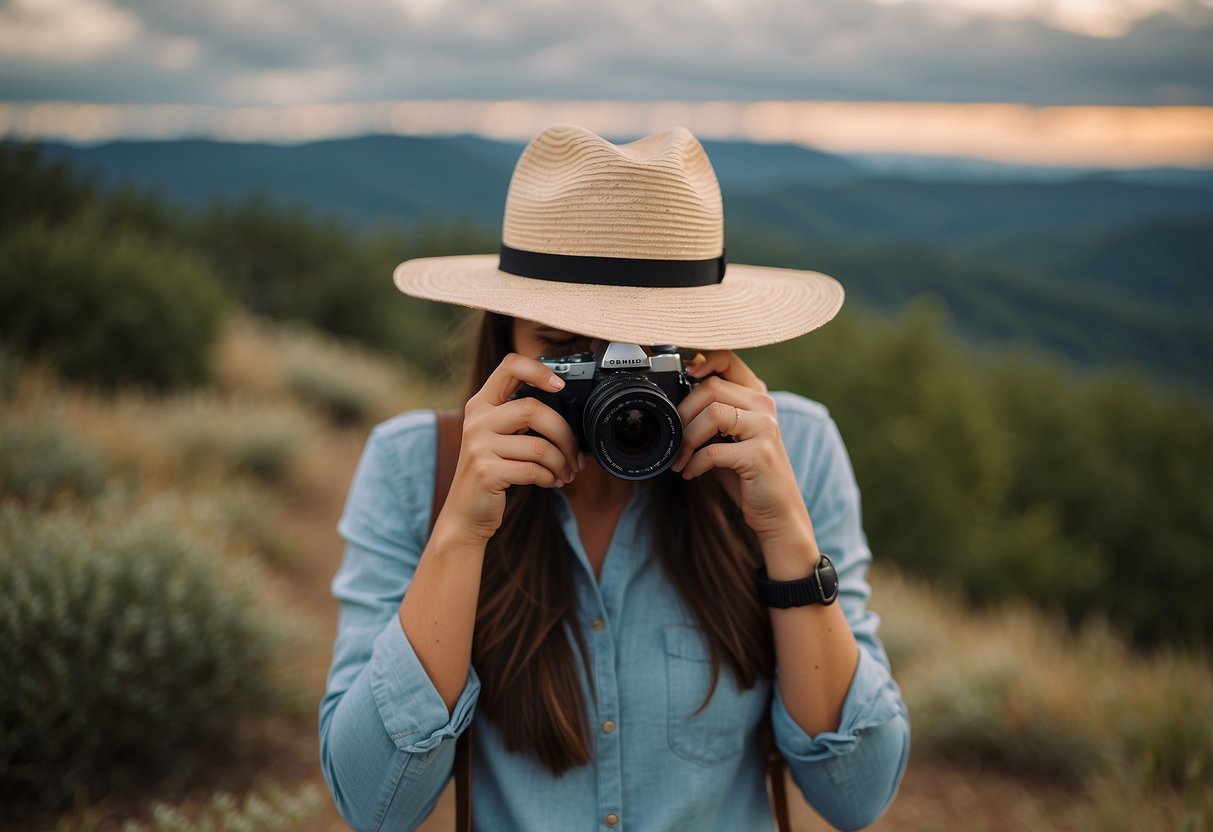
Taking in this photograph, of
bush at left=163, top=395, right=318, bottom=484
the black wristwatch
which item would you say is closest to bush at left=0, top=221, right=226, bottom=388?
bush at left=163, top=395, right=318, bottom=484

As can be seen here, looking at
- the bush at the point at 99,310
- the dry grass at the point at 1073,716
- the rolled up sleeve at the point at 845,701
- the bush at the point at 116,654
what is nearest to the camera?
the rolled up sleeve at the point at 845,701

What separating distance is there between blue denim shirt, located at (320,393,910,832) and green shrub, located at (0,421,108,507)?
2955 mm

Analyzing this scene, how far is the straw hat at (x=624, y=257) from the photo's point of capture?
127 cm

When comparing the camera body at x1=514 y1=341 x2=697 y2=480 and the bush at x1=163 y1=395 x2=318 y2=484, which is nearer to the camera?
the camera body at x1=514 y1=341 x2=697 y2=480

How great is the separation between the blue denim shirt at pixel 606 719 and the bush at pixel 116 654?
4.91 ft

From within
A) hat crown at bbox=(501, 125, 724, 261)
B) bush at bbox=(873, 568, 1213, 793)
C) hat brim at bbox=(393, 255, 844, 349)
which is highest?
hat crown at bbox=(501, 125, 724, 261)

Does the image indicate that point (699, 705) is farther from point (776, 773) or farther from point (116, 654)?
point (116, 654)

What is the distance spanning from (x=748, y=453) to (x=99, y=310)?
7.65 meters

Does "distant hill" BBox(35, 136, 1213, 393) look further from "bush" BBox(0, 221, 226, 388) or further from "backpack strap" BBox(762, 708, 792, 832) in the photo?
"backpack strap" BBox(762, 708, 792, 832)

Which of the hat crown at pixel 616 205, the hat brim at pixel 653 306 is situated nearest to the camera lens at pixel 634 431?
the hat brim at pixel 653 306

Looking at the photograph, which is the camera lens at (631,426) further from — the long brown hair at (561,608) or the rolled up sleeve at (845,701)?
the rolled up sleeve at (845,701)

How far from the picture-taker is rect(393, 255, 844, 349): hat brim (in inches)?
48.8

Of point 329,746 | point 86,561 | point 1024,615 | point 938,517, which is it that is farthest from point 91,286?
point 938,517

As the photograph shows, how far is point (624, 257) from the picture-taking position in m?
1.34
